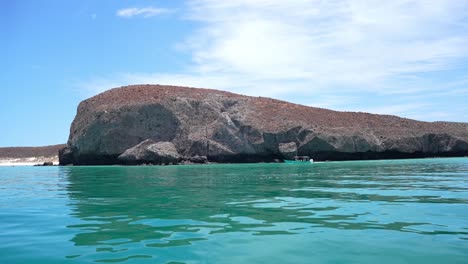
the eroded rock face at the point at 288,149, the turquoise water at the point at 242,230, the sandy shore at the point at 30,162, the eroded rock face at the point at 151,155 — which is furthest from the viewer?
the sandy shore at the point at 30,162

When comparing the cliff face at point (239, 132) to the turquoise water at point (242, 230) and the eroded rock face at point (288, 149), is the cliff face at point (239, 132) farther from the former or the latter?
the turquoise water at point (242, 230)

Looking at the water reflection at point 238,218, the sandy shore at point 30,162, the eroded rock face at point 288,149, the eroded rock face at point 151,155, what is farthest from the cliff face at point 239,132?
the water reflection at point 238,218

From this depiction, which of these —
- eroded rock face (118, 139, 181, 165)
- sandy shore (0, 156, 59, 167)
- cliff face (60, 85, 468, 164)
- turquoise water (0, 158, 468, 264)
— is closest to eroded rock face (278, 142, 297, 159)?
cliff face (60, 85, 468, 164)

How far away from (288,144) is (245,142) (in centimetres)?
814

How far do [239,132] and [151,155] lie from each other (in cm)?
1769

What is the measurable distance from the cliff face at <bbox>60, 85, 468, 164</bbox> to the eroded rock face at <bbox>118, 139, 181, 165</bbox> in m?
2.72

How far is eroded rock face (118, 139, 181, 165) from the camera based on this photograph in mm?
77500

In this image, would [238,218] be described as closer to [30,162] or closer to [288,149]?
[288,149]

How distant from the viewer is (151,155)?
254ft

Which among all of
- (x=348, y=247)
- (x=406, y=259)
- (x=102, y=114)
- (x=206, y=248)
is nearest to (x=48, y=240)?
(x=206, y=248)

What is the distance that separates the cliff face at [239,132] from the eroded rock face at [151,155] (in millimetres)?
2723

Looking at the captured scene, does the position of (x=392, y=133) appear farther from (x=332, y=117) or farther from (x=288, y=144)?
(x=288, y=144)

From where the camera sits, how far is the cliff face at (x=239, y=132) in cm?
8081

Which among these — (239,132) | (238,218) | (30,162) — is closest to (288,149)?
(239,132)
